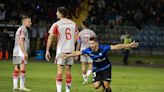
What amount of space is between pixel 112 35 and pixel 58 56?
2377 cm

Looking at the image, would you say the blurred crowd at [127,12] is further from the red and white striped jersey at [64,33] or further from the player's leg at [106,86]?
the player's leg at [106,86]

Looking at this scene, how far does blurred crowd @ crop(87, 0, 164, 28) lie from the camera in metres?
38.7

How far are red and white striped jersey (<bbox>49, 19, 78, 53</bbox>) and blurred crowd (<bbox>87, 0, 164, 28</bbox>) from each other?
24067 millimetres

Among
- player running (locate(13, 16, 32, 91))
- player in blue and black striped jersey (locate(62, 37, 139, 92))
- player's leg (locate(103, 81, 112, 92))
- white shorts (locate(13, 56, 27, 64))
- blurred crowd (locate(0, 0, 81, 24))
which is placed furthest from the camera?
blurred crowd (locate(0, 0, 81, 24))

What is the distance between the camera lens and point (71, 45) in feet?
47.1

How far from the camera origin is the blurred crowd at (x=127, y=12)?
38.7 meters

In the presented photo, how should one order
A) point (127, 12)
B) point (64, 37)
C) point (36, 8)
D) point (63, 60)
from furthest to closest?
point (127, 12), point (36, 8), point (64, 37), point (63, 60)

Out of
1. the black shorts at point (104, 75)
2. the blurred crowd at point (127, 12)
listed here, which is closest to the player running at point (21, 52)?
the black shorts at point (104, 75)

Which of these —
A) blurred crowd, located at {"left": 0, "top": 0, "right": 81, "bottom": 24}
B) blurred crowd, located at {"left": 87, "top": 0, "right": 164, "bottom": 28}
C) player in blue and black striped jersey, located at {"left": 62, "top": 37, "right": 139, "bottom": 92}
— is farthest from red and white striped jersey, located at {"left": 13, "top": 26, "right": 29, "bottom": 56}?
blurred crowd, located at {"left": 87, "top": 0, "right": 164, "bottom": 28}

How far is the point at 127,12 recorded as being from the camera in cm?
3903

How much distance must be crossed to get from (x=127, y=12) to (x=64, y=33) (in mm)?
25176

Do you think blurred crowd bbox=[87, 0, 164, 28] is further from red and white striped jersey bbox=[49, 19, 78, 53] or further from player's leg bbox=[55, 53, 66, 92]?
player's leg bbox=[55, 53, 66, 92]

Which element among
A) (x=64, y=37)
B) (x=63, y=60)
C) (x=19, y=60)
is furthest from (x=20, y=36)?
(x=63, y=60)

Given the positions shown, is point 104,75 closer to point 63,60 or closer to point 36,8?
point 63,60
